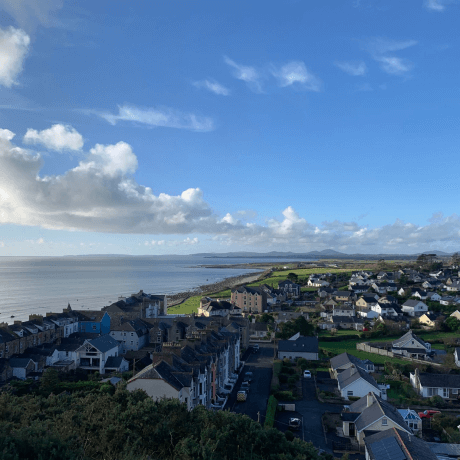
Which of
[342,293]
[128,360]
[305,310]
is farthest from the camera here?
[342,293]

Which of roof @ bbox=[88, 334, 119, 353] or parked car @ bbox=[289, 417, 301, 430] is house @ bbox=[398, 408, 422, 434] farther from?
roof @ bbox=[88, 334, 119, 353]

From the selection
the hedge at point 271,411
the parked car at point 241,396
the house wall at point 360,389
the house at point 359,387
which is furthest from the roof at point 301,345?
the parked car at point 241,396

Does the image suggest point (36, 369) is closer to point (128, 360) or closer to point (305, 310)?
point (128, 360)

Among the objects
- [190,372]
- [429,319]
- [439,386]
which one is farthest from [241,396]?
[429,319]

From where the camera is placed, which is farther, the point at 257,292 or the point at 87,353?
the point at 257,292

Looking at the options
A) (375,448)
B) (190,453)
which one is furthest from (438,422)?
(190,453)

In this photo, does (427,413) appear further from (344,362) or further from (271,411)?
(271,411)

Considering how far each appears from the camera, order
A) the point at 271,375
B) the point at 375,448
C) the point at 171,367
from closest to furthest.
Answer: the point at 375,448 → the point at 171,367 → the point at 271,375

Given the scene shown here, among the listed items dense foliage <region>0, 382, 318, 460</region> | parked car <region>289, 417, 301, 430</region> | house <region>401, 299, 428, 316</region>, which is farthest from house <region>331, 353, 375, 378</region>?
house <region>401, 299, 428, 316</region>
